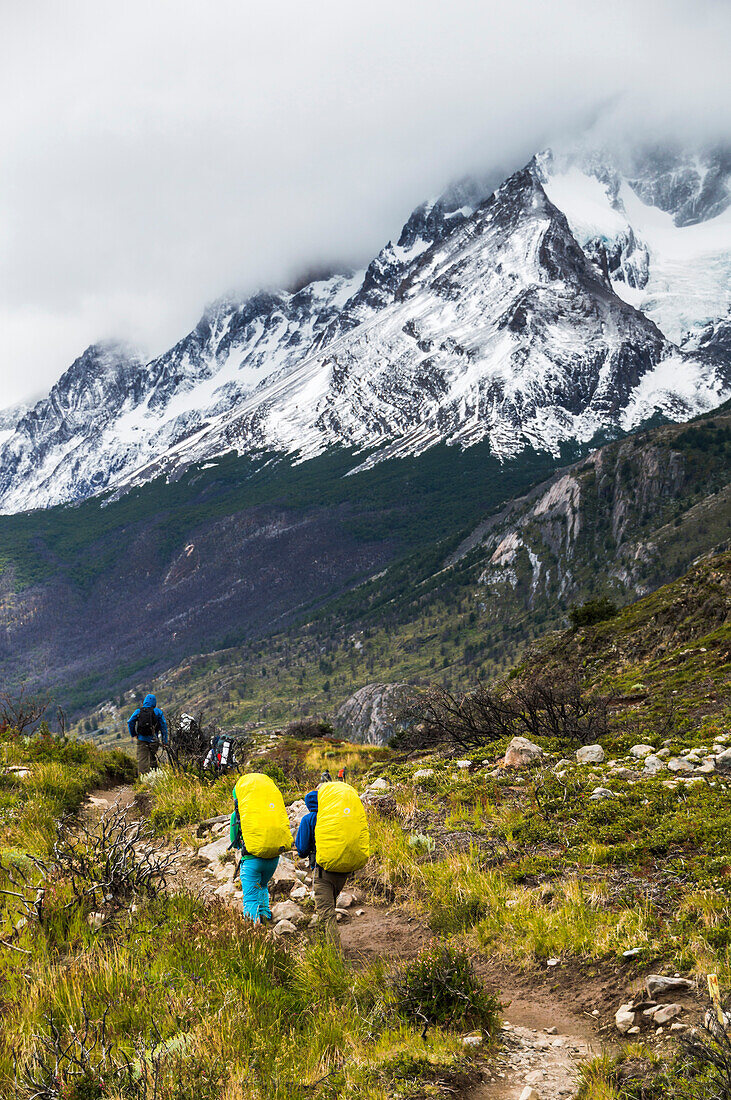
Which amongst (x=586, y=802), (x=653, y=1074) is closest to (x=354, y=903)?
(x=586, y=802)

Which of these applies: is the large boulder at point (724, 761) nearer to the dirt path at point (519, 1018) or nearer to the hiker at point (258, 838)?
the dirt path at point (519, 1018)

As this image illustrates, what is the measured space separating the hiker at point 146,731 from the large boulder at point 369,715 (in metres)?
60.4

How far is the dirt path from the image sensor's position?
5078mm

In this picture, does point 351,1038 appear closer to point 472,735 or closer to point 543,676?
point 472,735

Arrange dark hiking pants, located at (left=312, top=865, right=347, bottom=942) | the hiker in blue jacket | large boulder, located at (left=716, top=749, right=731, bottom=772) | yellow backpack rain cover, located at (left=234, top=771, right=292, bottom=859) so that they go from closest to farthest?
dark hiking pants, located at (left=312, top=865, right=347, bottom=942) < the hiker in blue jacket < yellow backpack rain cover, located at (left=234, top=771, right=292, bottom=859) < large boulder, located at (left=716, top=749, right=731, bottom=772)

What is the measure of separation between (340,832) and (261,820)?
1182 millimetres

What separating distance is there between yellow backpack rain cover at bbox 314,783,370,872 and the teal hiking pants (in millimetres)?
991

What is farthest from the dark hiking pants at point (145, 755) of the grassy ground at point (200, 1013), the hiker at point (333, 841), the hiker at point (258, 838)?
the hiker at point (333, 841)

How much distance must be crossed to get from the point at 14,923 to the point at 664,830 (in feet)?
24.1

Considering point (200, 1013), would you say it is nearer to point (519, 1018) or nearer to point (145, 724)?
point (519, 1018)

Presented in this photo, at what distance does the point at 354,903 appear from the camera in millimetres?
9438

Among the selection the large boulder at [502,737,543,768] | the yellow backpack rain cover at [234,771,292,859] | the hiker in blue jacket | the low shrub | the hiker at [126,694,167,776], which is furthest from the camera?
the hiker at [126,694,167,776]

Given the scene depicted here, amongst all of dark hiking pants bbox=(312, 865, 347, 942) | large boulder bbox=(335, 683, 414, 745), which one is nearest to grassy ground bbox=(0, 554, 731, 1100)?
dark hiking pants bbox=(312, 865, 347, 942)

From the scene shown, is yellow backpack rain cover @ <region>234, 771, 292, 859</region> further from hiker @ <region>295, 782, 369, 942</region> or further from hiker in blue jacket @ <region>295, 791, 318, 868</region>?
hiker @ <region>295, 782, 369, 942</region>
